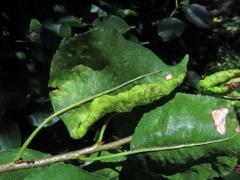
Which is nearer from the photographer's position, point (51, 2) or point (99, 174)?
point (99, 174)

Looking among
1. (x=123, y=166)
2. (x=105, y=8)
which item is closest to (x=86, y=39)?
(x=123, y=166)

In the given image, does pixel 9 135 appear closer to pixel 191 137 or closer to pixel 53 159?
pixel 53 159

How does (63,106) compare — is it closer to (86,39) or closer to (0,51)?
(86,39)

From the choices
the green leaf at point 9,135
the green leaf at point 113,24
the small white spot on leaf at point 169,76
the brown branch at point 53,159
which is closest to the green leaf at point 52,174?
the brown branch at point 53,159

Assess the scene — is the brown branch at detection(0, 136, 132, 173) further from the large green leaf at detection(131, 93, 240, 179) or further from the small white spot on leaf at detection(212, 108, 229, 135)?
the small white spot on leaf at detection(212, 108, 229, 135)

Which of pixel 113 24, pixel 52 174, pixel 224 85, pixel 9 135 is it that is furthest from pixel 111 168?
pixel 113 24

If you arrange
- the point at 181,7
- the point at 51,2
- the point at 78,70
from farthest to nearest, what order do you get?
1. the point at 181,7
2. the point at 51,2
3. the point at 78,70

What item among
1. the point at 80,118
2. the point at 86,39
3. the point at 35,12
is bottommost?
the point at 35,12
